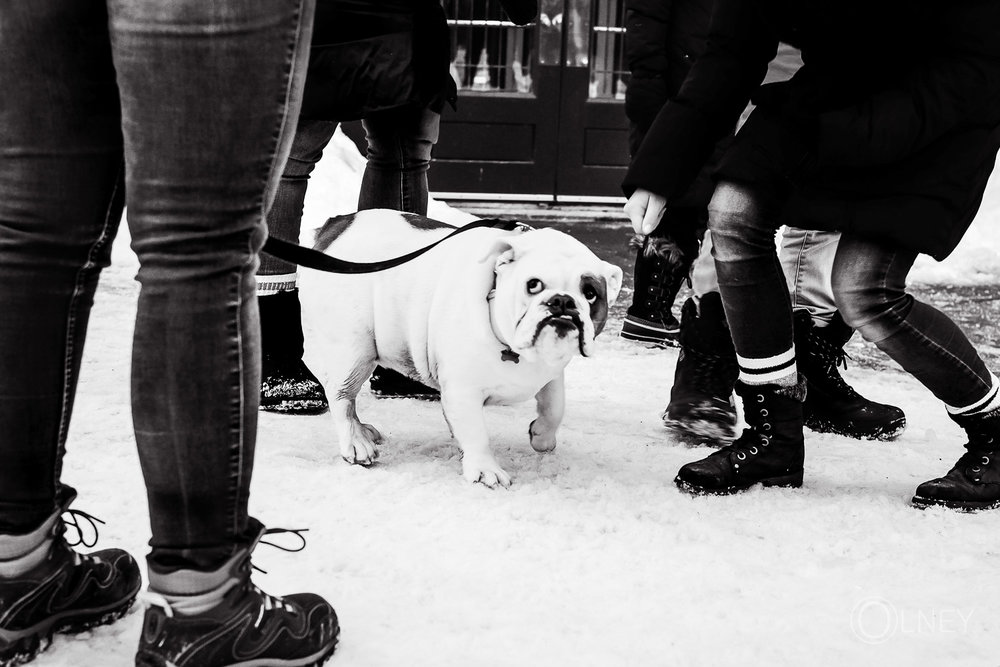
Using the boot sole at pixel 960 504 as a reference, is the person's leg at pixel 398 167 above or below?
above

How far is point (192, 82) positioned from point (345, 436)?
1.27 metres

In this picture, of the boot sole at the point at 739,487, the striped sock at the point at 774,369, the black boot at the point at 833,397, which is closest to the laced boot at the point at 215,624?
the boot sole at the point at 739,487

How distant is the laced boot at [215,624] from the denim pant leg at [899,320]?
1401 mm

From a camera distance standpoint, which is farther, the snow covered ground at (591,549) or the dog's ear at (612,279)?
the dog's ear at (612,279)

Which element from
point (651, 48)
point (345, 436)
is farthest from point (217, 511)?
point (651, 48)

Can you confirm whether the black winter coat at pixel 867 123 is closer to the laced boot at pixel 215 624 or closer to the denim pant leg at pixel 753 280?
the denim pant leg at pixel 753 280

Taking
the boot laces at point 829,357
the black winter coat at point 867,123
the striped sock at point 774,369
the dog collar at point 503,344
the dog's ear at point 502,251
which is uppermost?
the black winter coat at point 867,123

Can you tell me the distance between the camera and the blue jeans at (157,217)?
42.3 inches

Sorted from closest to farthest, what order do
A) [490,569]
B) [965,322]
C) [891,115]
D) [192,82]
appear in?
[192,82] → [490,569] → [891,115] → [965,322]

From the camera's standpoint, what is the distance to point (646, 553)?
5.83 ft

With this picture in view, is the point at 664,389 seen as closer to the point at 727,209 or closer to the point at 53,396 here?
the point at 727,209

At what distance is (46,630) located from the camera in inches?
51.6

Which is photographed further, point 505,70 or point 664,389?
point 505,70

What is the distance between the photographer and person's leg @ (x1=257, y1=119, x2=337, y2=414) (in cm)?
261
